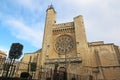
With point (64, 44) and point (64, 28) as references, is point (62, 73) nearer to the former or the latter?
point (64, 44)

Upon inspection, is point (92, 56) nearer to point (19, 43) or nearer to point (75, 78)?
point (75, 78)

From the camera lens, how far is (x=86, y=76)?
21.2 m

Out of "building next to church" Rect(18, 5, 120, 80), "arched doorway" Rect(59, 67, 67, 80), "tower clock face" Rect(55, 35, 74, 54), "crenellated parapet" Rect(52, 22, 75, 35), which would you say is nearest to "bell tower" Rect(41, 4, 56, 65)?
"building next to church" Rect(18, 5, 120, 80)

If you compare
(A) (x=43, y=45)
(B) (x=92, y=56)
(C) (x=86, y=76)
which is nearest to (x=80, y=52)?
(B) (x=92, y=56)

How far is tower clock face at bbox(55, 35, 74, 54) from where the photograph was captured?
2650 cm

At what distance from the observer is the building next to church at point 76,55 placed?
2233 centimetres

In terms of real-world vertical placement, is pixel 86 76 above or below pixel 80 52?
below

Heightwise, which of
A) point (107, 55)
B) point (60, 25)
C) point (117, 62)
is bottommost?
point (117, 62)

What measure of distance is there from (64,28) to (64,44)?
448cm

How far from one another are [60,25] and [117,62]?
1638 cm

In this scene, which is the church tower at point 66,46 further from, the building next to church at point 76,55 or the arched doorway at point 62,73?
the arched doorway at point 62,73

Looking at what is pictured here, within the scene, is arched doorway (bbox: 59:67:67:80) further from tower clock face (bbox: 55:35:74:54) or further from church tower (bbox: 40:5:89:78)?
tower clock face (bbox: 55:35:74:54)

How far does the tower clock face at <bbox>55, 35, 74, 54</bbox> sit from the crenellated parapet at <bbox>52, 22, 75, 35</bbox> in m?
1.68

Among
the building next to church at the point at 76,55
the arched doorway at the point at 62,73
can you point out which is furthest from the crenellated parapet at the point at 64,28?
the arched doorway at the point at 62,73
